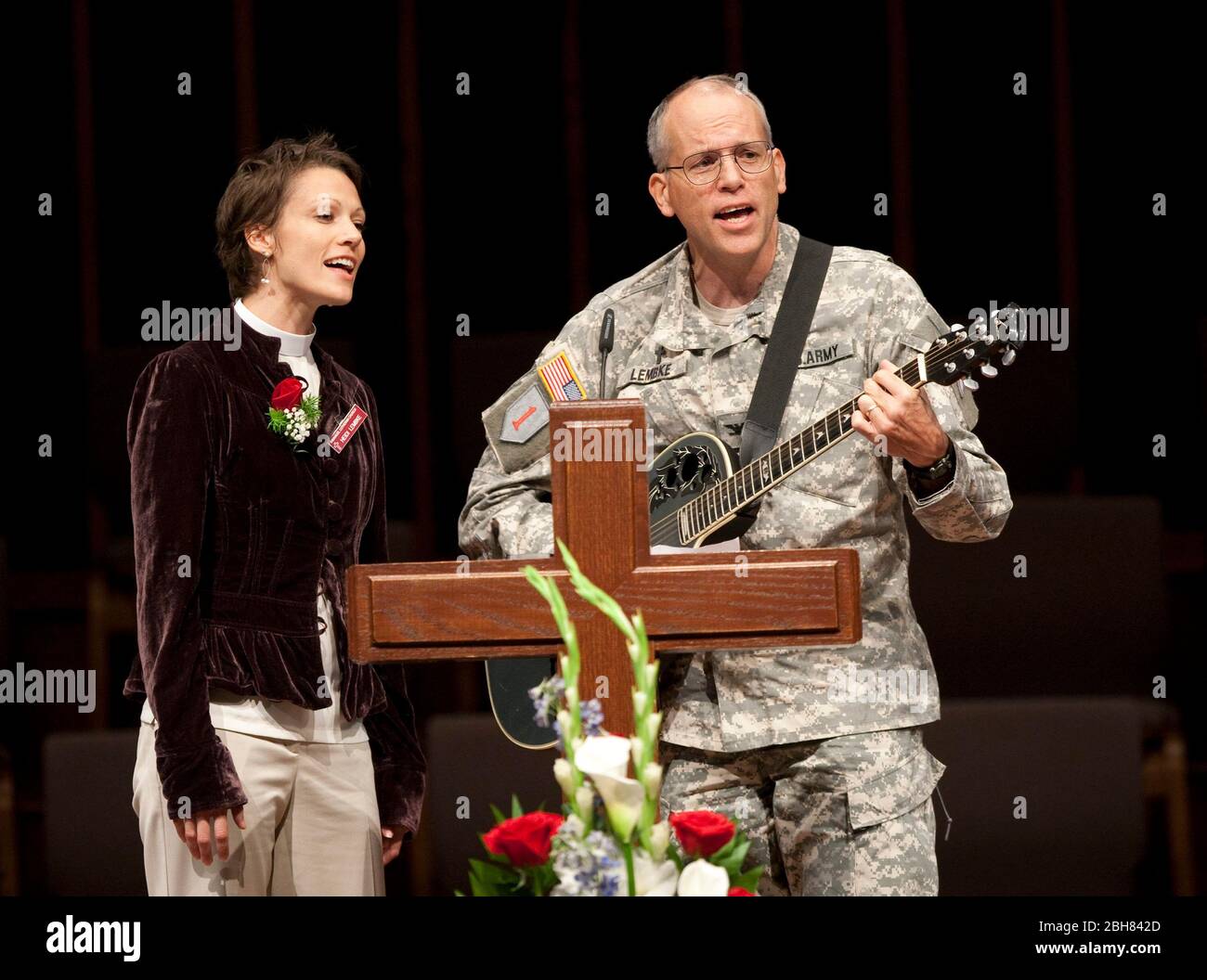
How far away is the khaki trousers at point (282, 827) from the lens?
81.7 inches

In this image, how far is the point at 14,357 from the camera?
360 cm

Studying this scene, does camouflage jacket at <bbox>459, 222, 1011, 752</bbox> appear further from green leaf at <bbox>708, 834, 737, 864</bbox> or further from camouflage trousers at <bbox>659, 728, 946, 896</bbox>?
green leaf at <bbox>708, 834, 737, 864</bbox>

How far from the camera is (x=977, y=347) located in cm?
185

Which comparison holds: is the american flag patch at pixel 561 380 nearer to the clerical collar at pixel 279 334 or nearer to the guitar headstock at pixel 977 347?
the clerical collar at pixel 279 334

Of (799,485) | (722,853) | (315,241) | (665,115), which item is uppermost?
(665,115)

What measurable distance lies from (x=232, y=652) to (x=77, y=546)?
1783 mm

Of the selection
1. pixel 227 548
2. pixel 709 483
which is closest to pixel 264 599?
pixel 227 548

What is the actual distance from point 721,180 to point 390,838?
0.95 metres

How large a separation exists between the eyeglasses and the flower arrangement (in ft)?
3.25

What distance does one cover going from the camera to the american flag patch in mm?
2174

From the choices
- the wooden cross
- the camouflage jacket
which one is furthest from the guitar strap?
the wooden cross

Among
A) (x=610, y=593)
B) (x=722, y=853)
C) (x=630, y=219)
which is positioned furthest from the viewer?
(x=630, y=219)

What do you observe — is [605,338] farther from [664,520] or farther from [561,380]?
[664,520]

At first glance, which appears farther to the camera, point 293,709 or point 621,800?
point 293,709
